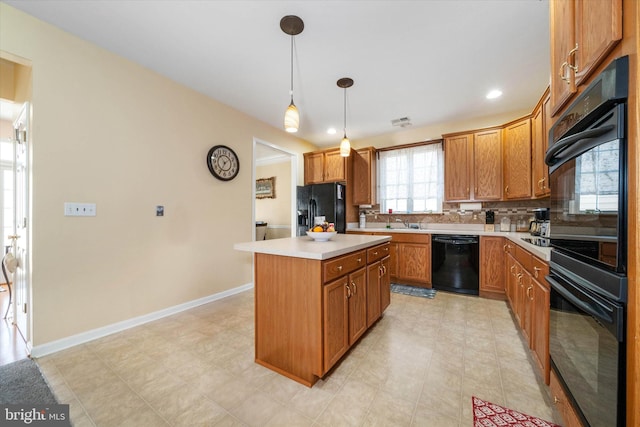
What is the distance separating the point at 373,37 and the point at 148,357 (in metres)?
3.22

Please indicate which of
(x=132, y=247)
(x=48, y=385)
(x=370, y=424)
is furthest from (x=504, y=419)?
(x=132, y=247)

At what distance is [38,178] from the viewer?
1.98 metres

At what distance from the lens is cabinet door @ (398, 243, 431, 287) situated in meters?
3.68

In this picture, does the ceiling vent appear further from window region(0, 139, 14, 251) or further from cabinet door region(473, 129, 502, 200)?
window region(0, 139, 14, 251)

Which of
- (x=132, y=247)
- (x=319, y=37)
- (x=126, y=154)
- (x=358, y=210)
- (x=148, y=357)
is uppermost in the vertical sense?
(x=319, y=37)

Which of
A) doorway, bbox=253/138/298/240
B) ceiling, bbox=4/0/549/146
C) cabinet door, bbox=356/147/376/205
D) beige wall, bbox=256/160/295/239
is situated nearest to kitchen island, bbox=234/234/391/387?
ceiling, bbox=4/0/549/146

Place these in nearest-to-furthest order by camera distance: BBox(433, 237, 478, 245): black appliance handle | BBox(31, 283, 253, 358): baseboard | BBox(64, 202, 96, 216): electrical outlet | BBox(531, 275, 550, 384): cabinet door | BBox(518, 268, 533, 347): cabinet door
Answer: BBox(531, 275, 550, 384): cabinet door
BBox(518, 268, 533, 347): cabinet door
BBox(31, 283, 253, 358): baseboard
BBox(64, 202, 96, 216): electrical outlet
BBox(433, 237, 478, 245): black appliance handle

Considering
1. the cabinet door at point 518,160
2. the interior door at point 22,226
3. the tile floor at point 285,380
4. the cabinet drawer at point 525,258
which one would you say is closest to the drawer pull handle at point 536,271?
the cabinet drawer at point 525,258

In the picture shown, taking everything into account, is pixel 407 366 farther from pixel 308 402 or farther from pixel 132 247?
pixel 132 247

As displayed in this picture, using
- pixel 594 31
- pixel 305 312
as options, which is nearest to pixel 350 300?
pixel 305 312

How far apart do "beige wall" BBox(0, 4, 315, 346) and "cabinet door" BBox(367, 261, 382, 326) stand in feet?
6.85

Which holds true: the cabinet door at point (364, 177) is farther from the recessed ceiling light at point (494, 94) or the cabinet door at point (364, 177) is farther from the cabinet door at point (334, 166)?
the recessed ceiling light at point (494, 94)

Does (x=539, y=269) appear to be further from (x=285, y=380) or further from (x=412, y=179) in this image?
(x=412, y=179)

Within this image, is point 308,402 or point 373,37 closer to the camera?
point 308,402
